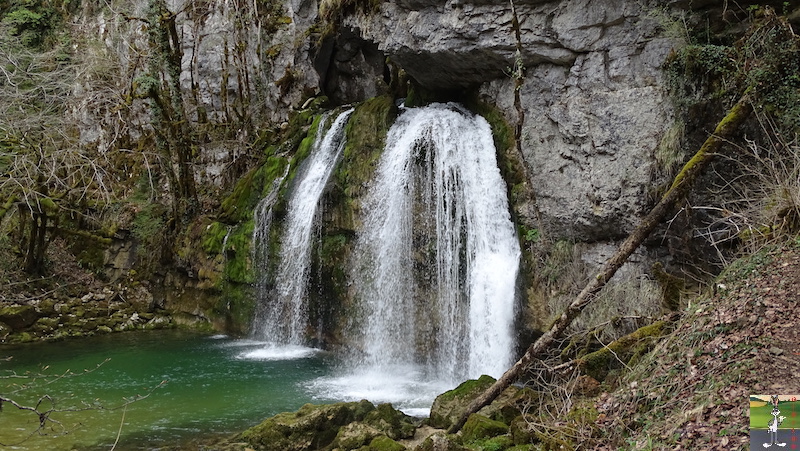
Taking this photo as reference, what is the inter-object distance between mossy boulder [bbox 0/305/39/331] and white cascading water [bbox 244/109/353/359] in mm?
5053

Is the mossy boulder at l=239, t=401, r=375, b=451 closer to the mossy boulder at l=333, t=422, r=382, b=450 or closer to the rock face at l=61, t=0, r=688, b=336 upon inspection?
the mossy boulder at l=333, t=422, r=382, b=450

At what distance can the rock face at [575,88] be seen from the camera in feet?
29.8

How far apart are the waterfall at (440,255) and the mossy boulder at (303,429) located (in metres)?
3.30

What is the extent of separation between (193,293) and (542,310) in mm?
9529

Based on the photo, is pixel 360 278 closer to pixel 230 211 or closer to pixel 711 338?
pixel 230 211

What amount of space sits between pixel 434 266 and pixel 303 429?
4.81 m

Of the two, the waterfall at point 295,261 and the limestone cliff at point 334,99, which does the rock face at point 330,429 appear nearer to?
the limestone cliff at point 334,99

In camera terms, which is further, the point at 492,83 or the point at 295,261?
the point at 295,261

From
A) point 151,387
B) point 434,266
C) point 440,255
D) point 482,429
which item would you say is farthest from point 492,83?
point 151,387

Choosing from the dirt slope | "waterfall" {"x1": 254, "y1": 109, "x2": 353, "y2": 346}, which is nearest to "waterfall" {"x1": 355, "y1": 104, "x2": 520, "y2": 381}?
"waterfall" {"x1": 254, "y1": 109, "x2": 353, "y2": 346}

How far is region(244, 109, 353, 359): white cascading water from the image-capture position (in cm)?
1314

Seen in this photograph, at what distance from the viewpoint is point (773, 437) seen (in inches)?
103

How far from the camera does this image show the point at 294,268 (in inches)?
525

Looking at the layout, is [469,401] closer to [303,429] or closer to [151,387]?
[303,429]
